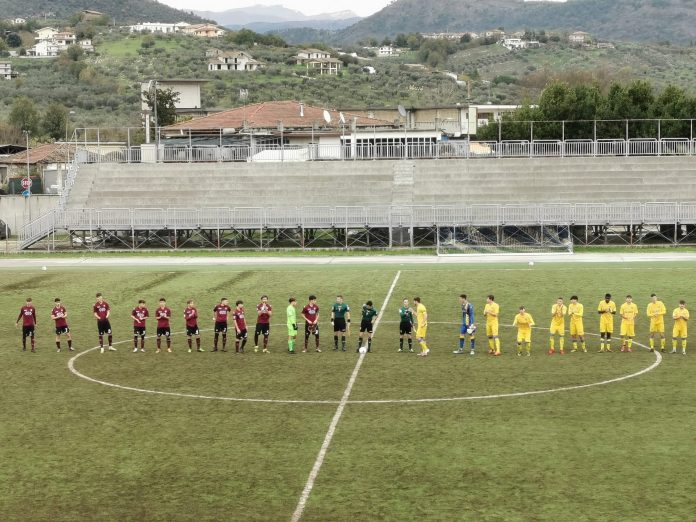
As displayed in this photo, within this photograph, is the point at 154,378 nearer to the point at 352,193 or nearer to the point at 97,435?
the point at 97,435

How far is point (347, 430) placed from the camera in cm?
2189

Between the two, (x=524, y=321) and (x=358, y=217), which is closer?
(x=524, y=321)

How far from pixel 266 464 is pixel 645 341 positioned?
644 inches

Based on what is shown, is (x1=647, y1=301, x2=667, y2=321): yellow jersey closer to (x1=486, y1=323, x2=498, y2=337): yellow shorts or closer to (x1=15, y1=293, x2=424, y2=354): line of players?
(x1=486, y1=323, x2=498, y2=337): yellow shorts

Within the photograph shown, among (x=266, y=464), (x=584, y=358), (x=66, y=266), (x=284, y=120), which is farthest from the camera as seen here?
(x=284, y=120)

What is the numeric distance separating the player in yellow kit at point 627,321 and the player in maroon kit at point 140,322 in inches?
542

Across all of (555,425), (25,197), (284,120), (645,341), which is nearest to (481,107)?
(284,120)

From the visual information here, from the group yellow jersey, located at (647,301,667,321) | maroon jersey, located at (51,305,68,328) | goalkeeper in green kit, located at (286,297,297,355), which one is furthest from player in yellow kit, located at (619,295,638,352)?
maroon jersey, located at (51,305,68,328)

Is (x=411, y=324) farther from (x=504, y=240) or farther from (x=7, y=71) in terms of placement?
(x=7, y=71)

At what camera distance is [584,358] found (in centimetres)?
2930

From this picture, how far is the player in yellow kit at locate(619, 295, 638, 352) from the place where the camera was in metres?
30.0

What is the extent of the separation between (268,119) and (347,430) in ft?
225

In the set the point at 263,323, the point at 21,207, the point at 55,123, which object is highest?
the point at 55,123

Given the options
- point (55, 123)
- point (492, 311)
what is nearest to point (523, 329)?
point (492, 311)
